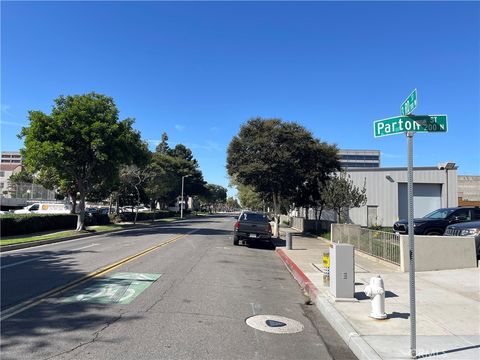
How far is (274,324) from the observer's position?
729cm

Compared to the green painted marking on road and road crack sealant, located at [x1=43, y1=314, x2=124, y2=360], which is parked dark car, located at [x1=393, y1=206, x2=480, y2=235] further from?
road crack sealant, located at [x1=43, y1=314, x2=124, y2=360]

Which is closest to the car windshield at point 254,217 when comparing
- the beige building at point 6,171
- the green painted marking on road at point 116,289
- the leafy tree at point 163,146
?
the green painted marking on road at point 116,289

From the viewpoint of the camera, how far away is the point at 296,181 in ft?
97.9

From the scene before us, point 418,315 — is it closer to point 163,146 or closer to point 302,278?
point 302,278

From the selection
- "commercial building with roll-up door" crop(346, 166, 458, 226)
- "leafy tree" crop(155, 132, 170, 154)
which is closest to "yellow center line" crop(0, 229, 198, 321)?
"commercial building with roll-up door" crop(346, 166, 458, 226)

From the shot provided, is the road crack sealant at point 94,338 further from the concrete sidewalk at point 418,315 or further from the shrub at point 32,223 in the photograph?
the shrub at point 32,223

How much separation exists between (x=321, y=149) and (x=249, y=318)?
23546 millimetres

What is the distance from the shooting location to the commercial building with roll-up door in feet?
129

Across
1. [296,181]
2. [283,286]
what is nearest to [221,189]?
[296,181]

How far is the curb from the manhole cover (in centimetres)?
64

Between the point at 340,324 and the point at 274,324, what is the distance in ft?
3.52

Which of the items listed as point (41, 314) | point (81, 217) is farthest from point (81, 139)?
point (41, 314)

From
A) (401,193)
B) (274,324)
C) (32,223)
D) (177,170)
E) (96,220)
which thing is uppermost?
(177,170)

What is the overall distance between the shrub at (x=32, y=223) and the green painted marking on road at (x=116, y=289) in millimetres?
17153
